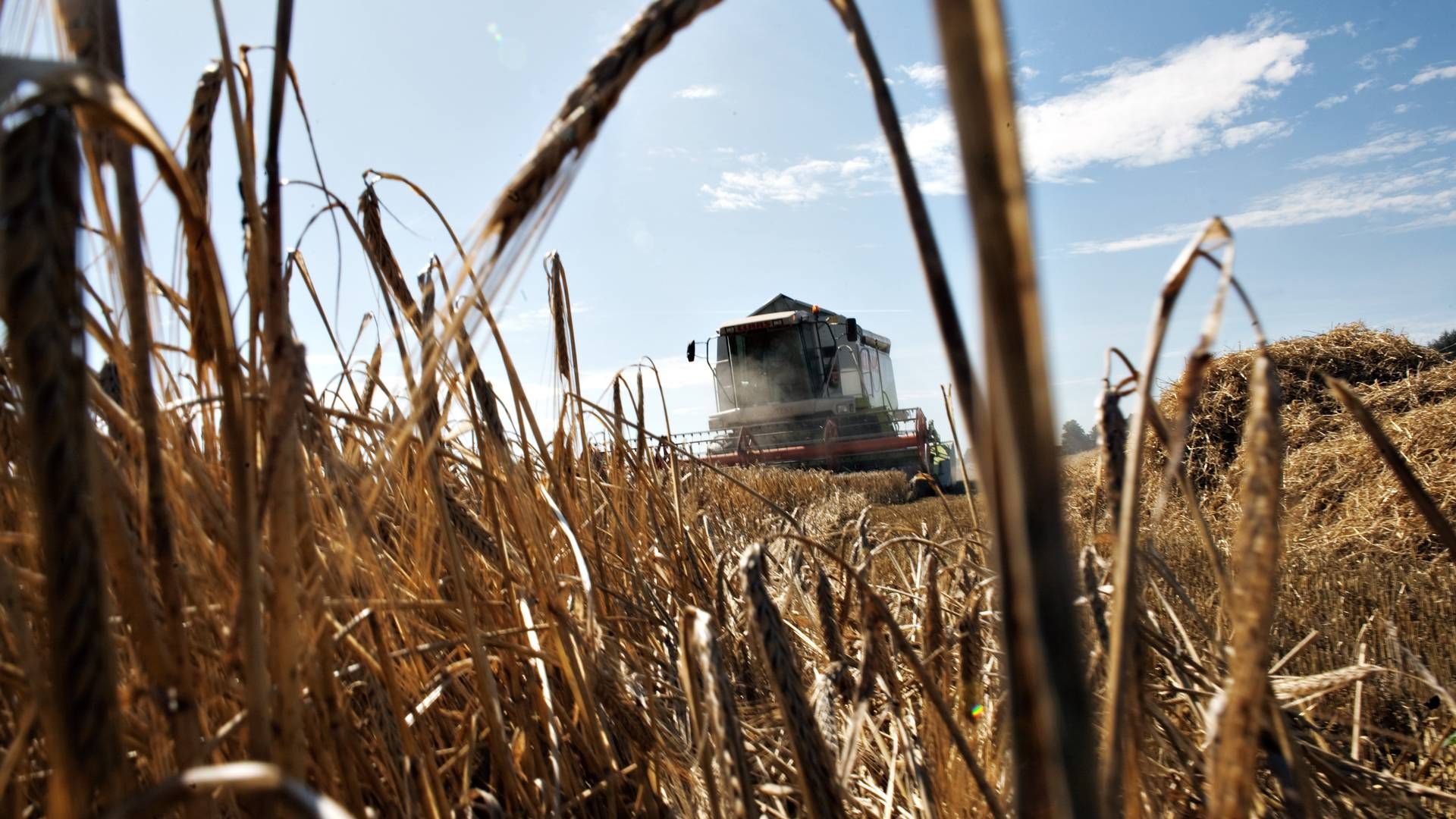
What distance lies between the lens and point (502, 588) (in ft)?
4.59

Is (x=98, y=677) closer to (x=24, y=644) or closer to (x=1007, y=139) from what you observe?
(x=24, y=644)

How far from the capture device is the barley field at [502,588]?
0.31 m

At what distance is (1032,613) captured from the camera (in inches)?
9.2

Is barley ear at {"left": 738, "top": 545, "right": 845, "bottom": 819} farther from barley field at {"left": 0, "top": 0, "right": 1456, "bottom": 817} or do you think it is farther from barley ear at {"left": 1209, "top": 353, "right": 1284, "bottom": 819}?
barley ear at {"left": 1209, "top": 353, "right": 1284, "bottom": 819}

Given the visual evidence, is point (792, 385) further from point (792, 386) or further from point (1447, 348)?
point (1447, 348)

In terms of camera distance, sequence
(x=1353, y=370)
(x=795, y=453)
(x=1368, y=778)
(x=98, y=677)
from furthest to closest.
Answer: (x=795, y=453)
(x=1353, y=370)
(x=1368, y=778)
(x=98, y=677)

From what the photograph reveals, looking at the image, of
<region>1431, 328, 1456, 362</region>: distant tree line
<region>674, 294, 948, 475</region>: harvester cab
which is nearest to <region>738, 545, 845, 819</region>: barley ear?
<region>1431, 328, 1456, 362</region>: distant tree line

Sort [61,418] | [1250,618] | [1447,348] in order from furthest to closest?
[1447,348] < [1250,618] < [61,418]

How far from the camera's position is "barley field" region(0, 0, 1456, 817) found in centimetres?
31

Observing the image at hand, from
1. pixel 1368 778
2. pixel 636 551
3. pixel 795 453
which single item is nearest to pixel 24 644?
pixel 1368 778

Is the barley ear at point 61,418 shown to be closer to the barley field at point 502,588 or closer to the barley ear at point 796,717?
the barley field at point 502,588

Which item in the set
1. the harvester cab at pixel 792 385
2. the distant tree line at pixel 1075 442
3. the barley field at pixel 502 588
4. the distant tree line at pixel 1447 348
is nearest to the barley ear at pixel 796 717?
the barley field at pixel 502 588

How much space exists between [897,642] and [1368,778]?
0.76 meters

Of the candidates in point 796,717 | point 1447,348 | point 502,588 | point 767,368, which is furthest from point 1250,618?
point 767,368
